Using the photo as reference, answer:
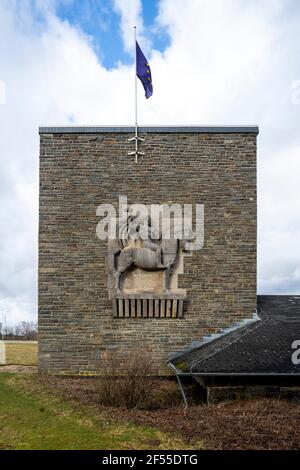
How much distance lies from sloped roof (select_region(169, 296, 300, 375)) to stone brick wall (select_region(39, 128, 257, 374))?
3.16ft

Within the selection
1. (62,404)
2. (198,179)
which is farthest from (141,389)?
(198,179)

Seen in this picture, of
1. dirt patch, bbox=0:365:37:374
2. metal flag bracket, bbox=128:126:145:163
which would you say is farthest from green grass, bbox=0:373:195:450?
metal flag bracket, bbox=128:126:145:163

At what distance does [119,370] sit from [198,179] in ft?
23.1

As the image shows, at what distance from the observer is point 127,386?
33.5 ft

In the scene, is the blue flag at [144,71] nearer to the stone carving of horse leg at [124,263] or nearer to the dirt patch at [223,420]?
the stone carving of horse leg at [124,263]

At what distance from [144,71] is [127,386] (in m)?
10.5

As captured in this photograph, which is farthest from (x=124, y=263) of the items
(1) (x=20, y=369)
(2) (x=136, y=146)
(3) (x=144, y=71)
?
(3) (x=144, y=71)

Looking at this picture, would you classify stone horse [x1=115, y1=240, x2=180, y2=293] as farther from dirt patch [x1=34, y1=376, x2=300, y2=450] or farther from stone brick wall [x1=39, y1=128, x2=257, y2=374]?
dirt patch [x1=34, y1=376, x2=300, y2=450]

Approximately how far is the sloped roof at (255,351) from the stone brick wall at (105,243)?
963 millimetres

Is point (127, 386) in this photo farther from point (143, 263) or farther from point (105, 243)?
point (105, 243)

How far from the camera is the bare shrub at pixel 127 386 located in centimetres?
1027
